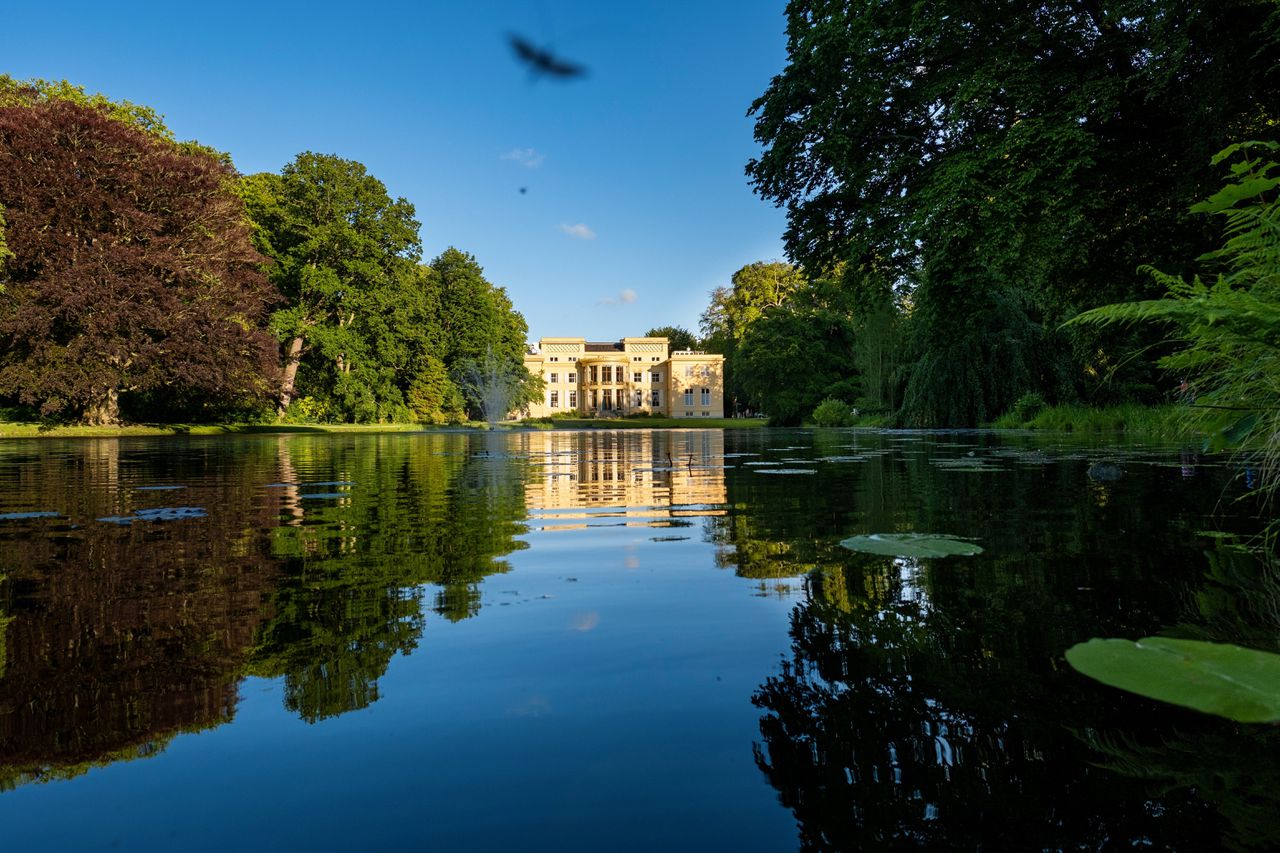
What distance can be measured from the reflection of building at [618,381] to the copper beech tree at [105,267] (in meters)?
49.7

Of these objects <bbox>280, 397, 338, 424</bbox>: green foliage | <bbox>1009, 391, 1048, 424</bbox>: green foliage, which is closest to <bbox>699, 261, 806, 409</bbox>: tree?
<bbox>280, 397, 338, 424</bbox>: green foliage

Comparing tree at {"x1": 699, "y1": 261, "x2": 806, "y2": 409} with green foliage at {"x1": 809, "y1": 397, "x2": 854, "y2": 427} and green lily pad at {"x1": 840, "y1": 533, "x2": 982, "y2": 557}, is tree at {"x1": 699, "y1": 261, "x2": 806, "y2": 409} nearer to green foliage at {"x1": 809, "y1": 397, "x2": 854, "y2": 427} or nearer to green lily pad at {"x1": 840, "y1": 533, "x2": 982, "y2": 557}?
green foliage at {"x1": 809, "y1": 397, "x2": 854, "y2": 427}

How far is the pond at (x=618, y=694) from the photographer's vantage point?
3.62 feet

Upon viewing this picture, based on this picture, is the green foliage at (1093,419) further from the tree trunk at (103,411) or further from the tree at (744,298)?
the tree at (744,298)

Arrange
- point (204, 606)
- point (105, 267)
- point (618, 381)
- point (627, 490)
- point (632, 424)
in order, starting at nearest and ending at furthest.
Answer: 1. point (204, 606)
2. point (627, 490)
3. point (105, 267)
4. point (632, 424)
5. point (618, 381)

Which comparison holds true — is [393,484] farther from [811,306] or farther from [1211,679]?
[811,306]

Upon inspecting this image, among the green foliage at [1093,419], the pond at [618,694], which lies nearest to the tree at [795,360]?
the green foliage at [1093,419]

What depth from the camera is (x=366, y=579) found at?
109 inches

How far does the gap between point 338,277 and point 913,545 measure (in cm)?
3819

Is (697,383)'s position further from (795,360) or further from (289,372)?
(289,372)

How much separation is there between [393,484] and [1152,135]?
35.3 ft

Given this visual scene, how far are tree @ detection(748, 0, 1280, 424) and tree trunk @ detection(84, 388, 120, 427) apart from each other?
2529 centimetres

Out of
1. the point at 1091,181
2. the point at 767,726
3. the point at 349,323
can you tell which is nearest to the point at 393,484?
the point at 767,726

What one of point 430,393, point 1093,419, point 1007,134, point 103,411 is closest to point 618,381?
point 430,393
